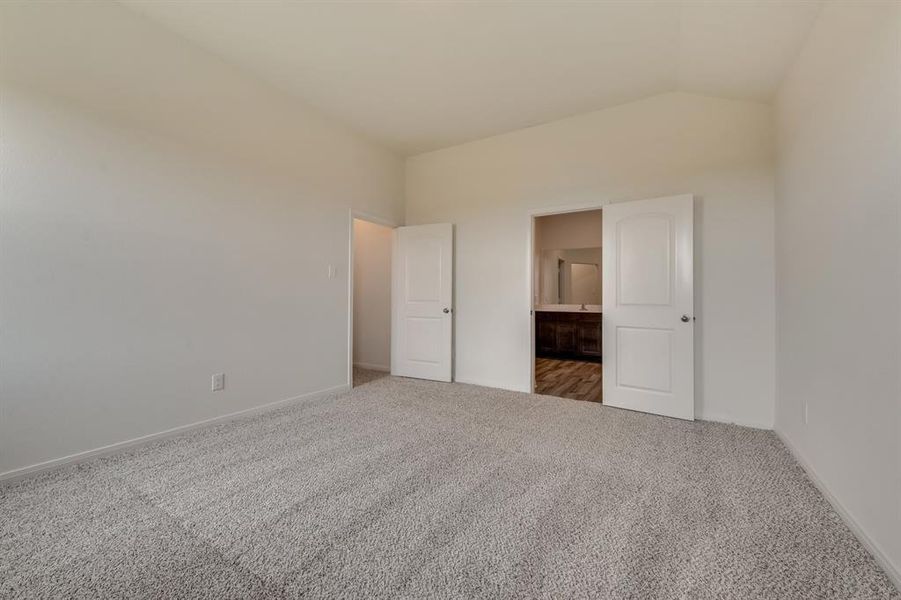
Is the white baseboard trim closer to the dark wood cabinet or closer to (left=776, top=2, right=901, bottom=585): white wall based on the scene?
the dark wood cabinet

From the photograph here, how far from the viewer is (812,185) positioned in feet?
6.38

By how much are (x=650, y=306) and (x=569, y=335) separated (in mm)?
2731

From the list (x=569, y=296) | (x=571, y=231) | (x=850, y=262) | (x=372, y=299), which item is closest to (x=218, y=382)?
(x=372, y=299)

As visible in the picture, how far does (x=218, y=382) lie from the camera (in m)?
2.69

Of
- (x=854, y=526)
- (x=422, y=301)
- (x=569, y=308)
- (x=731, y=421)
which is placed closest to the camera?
(x=854, y=526)

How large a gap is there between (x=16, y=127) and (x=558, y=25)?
316cm

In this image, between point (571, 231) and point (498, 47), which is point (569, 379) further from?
point (498, 47)

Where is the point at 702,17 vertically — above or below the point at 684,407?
above

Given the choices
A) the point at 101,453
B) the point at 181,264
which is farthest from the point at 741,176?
the point at 101,453

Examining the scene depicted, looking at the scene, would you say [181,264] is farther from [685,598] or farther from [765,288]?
[765,288]

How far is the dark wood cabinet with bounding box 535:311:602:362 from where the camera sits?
5.50 meters

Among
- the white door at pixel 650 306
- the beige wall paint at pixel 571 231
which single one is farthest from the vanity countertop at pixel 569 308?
the white door at pixel 650 306

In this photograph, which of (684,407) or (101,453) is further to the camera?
(684,407)

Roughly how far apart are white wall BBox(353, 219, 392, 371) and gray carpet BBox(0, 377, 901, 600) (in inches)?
95.3
